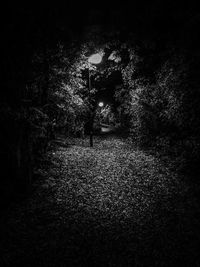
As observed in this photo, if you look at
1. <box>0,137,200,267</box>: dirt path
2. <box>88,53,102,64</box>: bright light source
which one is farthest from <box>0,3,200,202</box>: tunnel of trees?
<box>0,137,200,267</box>: dirt path

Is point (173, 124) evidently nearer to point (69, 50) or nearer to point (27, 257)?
point (69, 50)

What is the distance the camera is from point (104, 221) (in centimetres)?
585

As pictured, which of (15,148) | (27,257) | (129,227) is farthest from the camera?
(15,148)

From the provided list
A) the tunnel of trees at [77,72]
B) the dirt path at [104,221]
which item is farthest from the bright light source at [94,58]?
the dirt path at [104,221]

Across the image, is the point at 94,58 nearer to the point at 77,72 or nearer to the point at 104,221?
the point at 77,72

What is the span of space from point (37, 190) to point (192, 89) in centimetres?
625

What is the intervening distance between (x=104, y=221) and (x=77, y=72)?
7.00 metres

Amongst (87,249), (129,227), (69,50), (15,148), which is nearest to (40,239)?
(87,249)

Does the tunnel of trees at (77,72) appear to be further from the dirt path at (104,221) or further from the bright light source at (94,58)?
the dirt path at (104,221)

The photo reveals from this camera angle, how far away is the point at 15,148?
6.32 metres

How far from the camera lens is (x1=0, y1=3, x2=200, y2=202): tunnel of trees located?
20.0 ft

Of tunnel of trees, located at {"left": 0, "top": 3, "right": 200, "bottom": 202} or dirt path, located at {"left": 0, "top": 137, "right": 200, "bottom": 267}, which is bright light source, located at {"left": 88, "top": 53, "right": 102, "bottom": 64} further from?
dirt path, located at {"left": 0, "top": 137, "right": 200, "bottom": 267}

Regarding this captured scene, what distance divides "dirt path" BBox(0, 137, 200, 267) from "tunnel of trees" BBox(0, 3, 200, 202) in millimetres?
1019

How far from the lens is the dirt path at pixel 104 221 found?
15.1 ft
